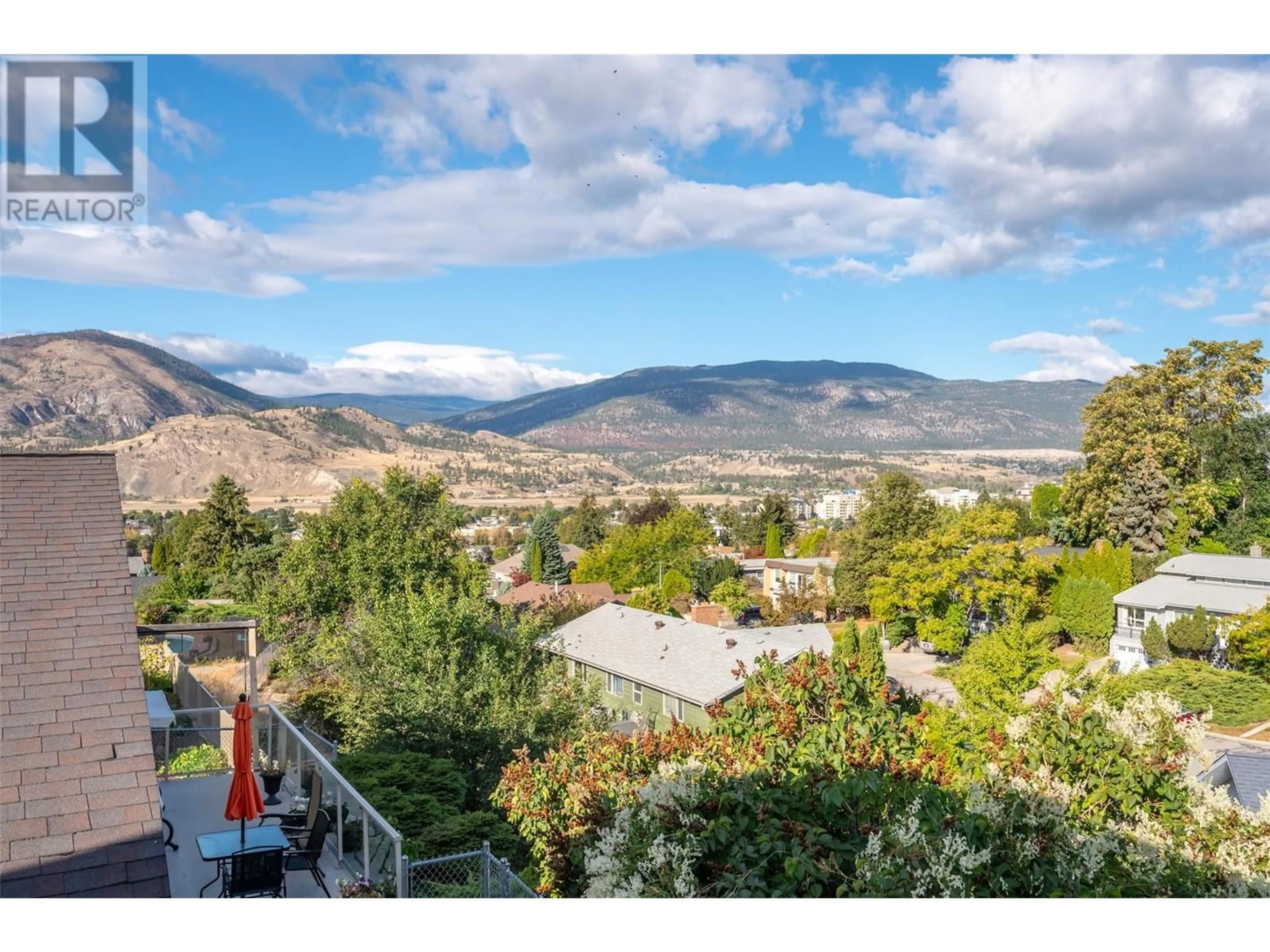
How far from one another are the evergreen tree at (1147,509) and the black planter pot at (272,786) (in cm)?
4557

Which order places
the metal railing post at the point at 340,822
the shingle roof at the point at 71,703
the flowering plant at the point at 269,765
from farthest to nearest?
the flowering plant at the point at 269,765, the metal railing post at the point at 340,822, the shingle roof at the point at 71,703

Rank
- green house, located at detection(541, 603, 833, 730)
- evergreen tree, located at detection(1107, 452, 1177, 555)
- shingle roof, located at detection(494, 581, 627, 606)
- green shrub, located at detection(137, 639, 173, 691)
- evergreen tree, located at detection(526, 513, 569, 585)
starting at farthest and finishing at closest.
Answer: evergreen tree, located at detection(526, 513, 569, 585) → shingle roof, located at detection(494, 581, 627, 606) → evergreen tree, located at detection(1107, 452, 1177, 555) → green house, located at detection(541, 603, 833, 730) → green shrub, located at detection(137, 639, 173, 691)

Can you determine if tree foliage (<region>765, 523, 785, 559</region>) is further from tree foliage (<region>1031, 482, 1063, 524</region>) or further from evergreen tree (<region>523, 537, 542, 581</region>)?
tree foliage (<region>1031, 482, 1063, 524</region>)

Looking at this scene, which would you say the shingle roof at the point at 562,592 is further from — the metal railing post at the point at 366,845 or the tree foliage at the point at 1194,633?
the metal railing post at the point at 366,845

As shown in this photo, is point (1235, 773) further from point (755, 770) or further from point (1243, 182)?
point (1243, 182)

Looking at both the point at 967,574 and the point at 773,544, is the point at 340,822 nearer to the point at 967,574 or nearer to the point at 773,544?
the point at 967,574

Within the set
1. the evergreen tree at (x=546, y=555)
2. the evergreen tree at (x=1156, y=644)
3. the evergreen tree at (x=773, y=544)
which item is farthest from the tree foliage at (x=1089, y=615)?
the evergreen tree at (x=546, y=555)

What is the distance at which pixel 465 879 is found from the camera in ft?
30.3

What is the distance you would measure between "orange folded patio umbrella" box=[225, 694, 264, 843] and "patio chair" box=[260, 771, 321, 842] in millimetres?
249

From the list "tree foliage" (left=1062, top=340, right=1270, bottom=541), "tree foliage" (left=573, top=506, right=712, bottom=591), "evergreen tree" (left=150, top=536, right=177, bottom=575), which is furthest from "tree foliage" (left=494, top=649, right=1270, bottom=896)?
"evergreen tree" (left=150, top=536, right=177, bottom=575)

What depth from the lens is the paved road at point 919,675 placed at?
31.9 meters

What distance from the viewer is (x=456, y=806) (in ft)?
39.9

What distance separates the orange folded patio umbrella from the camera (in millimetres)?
8391
